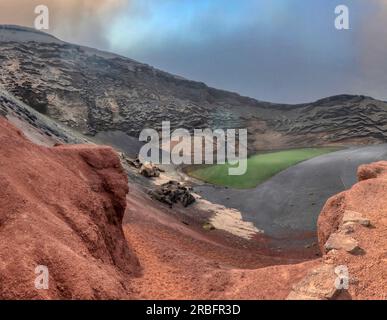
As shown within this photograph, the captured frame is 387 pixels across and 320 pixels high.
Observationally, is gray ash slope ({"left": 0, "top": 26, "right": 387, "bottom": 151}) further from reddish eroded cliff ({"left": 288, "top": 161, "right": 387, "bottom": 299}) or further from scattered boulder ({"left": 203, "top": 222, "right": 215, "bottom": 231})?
reddish eroded cliff ({"left": 288, "top": 161, "right": 387, "bottom": 299})

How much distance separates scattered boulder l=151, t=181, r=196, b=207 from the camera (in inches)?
1639

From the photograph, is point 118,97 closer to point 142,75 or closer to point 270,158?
point 142,75

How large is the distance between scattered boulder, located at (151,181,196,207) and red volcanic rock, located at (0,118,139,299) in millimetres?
22907

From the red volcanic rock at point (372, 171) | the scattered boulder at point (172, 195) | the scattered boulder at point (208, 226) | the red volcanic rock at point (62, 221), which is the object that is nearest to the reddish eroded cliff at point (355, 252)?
the red volcanic rock at point (372, 171)

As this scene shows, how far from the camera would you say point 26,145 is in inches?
596

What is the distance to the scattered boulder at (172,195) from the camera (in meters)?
41.6

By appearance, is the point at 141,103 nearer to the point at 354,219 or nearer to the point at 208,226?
the point at 208,226

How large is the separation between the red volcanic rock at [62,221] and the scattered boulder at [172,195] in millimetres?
22907

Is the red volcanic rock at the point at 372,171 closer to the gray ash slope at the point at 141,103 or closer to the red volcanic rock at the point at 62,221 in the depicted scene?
the red volcanic rock at the point at 62,221

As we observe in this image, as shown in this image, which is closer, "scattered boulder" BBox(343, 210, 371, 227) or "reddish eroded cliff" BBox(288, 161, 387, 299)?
"reddish eroded cliff" BBox(288, 161, 387, 299)

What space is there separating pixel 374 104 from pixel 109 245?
91793mm

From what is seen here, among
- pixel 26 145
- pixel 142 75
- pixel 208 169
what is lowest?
pixel 208 169

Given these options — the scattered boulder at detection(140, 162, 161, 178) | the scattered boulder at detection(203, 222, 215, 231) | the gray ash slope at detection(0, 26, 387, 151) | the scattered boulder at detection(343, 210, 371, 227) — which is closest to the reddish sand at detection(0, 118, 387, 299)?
the scattered boulder at detection(343, 210, 371, 227)
